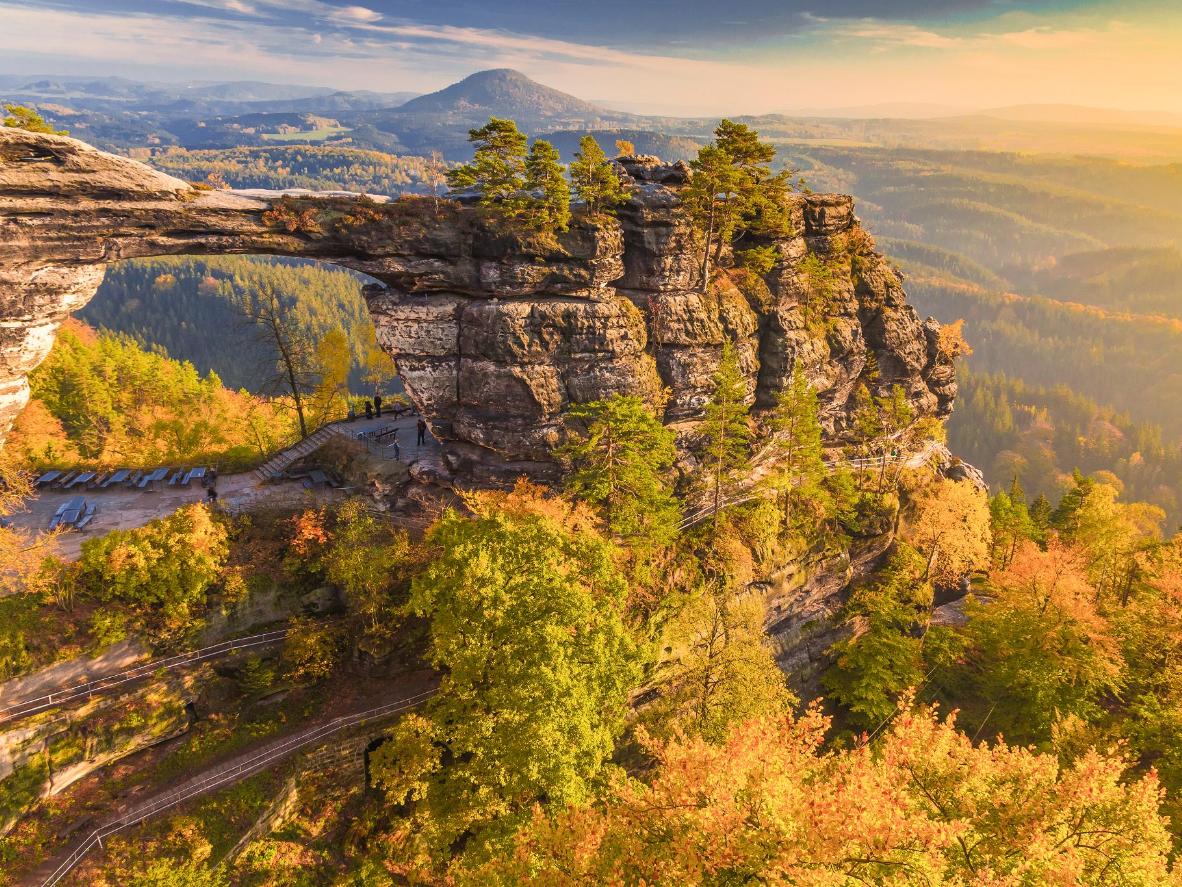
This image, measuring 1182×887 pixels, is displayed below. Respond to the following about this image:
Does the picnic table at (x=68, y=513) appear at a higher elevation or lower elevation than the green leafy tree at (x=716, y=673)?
higher

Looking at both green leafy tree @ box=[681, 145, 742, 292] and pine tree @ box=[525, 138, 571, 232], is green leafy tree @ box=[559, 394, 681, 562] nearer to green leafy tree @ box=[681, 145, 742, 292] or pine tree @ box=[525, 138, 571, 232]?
pine tree @ box=[525, 138, 571, 232]

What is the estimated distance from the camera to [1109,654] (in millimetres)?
35156

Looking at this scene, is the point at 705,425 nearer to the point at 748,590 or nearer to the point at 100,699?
the point at 748,590

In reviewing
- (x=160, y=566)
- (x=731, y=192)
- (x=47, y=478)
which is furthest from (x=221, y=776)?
(x=731, y=192)

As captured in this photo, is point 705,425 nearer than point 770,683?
No

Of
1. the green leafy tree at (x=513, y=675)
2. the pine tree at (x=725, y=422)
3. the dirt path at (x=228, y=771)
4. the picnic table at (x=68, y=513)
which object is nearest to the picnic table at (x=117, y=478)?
the picnic table at (x=68, y=513)

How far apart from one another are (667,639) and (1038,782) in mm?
18108

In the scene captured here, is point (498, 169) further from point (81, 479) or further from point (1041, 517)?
point (1041, 517)

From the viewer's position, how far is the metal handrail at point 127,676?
84.2ft

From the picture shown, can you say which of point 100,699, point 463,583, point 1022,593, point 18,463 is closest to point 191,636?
point 100,699

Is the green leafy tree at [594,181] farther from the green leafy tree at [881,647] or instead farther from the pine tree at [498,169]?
the green leafy tree at [881,647]

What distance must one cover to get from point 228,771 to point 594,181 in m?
39.0

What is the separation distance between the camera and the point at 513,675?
81.4ft

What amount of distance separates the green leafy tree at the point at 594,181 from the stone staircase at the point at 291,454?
85.0 ft
